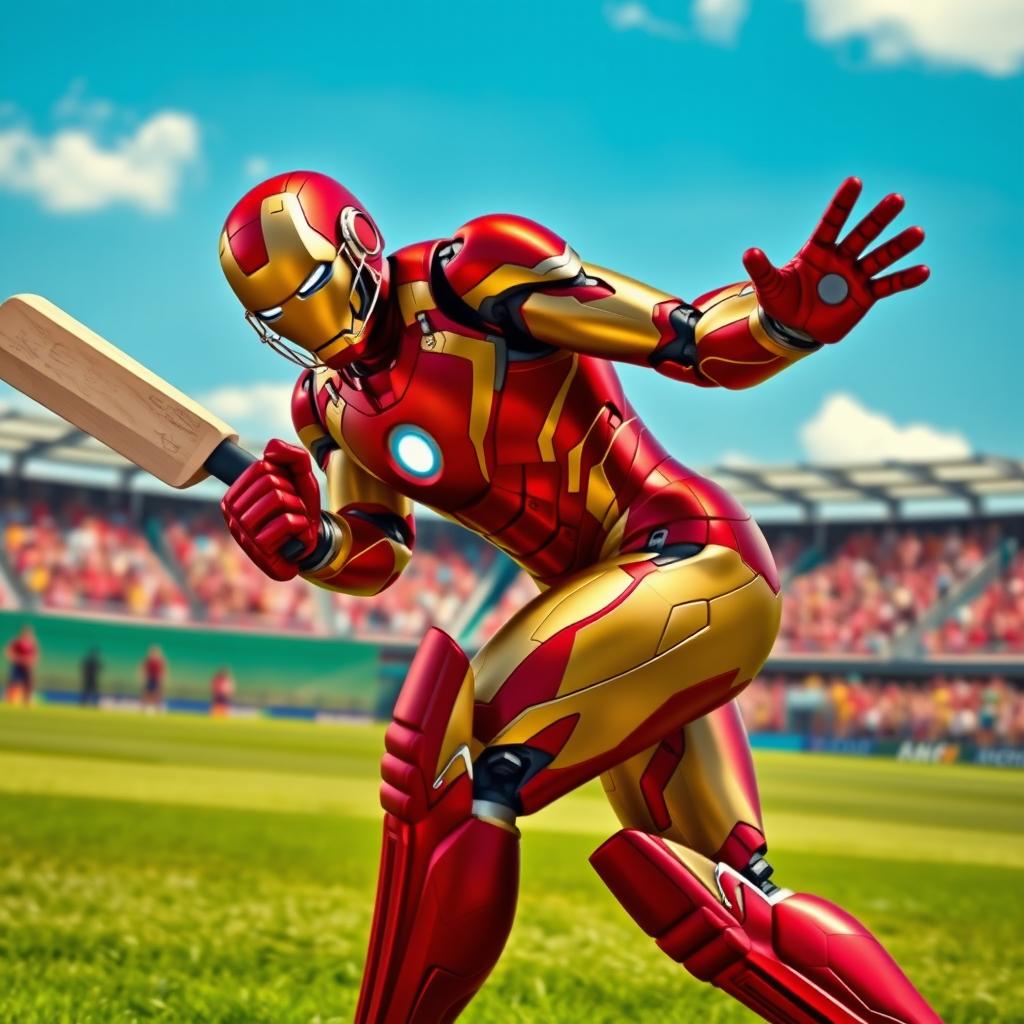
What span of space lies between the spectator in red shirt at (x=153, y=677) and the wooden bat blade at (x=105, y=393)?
23284mm

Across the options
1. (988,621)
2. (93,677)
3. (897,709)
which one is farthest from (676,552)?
(988,621)

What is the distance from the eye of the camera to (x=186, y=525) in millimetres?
29156

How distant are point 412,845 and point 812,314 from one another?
1136 millimetres

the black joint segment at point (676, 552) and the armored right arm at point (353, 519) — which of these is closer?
the black joint segment at point (676, 552)

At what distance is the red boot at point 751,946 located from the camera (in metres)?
2.32

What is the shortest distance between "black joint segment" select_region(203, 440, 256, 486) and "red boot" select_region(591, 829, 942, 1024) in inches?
38.5

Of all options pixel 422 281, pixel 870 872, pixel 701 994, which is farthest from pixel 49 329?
pixel 870 872

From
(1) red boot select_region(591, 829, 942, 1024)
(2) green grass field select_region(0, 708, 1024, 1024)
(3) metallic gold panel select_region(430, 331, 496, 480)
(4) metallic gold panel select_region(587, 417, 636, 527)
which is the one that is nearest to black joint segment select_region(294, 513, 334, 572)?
(3) metallic gold panel select_region(430, 331, 496, 480)

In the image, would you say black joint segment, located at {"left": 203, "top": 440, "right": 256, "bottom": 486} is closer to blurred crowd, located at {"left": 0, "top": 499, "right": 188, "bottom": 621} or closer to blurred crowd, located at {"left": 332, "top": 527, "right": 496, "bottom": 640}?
blurred crowd, located at {"left": 332, "top": 527, "right": 496, "bottom": 640}

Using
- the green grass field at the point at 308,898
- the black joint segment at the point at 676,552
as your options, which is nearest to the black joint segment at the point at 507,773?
the black joint segment at the point at 676,552

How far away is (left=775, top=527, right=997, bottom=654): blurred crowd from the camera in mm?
26969

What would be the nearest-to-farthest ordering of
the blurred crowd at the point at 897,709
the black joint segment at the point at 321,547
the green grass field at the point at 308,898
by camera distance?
the black joint segment at the point at 321,547 < the green grass field at the point at 308,898 < the blurred crowd at the point at 897,709

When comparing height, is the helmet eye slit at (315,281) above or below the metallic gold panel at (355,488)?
above

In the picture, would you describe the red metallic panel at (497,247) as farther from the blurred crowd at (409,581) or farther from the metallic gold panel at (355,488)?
the blurred crowd at (409,581)
